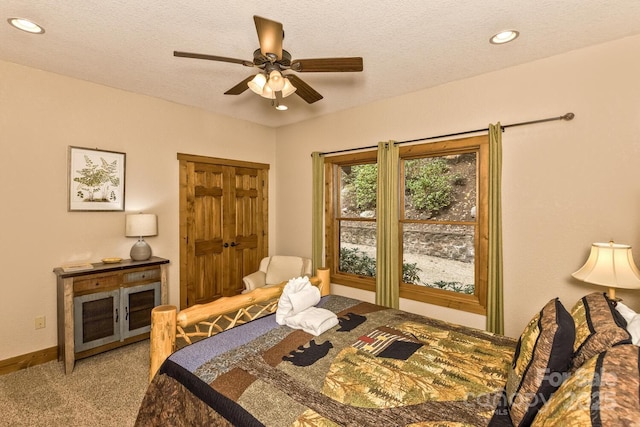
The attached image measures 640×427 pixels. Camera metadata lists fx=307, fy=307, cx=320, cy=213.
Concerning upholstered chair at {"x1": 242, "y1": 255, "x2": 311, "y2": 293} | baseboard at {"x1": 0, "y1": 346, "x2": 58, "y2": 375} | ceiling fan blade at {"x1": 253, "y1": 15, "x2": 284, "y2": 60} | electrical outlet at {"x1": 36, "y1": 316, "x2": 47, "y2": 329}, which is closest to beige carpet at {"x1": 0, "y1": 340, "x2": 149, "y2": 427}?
baseboard at {"x1": 0, "y1": 346, "x2": 58, "y2": 375}

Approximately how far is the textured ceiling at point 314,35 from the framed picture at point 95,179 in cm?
78

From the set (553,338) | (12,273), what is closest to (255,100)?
(12,273)

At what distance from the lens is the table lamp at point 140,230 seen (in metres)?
3.31

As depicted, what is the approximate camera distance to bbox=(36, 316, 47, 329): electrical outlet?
117 inches

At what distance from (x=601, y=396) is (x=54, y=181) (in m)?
4.14

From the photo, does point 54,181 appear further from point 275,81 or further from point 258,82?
point 275,81

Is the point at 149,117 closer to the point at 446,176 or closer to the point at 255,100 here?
the point at 255,100

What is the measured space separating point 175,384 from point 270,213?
11.5ft

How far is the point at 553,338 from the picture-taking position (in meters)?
1.23

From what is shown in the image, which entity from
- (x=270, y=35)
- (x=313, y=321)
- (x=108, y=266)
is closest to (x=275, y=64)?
A: (x=270, y=35)

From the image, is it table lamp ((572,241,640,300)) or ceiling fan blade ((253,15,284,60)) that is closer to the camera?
ceiling fan blade ((253,15,284,60))

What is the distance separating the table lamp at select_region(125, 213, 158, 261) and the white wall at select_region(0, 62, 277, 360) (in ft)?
0.71

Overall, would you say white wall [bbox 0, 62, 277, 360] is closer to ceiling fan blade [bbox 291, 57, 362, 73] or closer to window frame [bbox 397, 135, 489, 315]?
ceiling fan blade [bbox 291, 57, 362, 73]

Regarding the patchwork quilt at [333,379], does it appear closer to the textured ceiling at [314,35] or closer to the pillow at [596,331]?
the pillow at [596,331]
